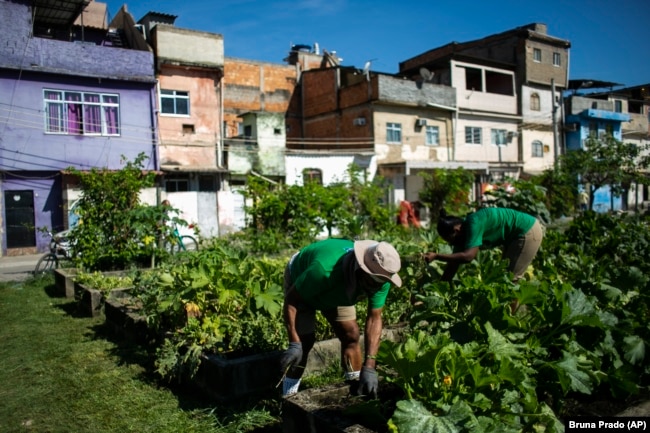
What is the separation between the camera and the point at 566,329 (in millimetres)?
3547

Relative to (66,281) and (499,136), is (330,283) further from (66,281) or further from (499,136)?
(499,136)

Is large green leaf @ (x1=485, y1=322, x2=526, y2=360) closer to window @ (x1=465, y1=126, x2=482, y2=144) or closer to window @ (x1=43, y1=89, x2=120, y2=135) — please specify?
window @ (x1=43, y1=89, x2=120, y2=135)

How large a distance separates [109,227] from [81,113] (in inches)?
550

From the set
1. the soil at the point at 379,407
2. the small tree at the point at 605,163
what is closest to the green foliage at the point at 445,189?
the small tree at the point at 605,163

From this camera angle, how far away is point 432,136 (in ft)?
106

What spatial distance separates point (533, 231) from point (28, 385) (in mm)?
5358

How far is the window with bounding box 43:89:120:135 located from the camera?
2077cm

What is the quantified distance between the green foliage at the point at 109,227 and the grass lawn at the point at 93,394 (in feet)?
8.42

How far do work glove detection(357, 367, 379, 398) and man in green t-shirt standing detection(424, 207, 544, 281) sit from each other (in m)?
2.07

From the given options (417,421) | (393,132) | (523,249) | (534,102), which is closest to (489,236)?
(523,249)

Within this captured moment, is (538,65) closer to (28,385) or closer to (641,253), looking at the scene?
(641,253)

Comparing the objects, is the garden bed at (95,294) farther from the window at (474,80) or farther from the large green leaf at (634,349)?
the window at (474,80)

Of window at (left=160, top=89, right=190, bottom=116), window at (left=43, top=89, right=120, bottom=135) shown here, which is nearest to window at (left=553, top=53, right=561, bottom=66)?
Answer: window at (left=160, top=89, right=190, bottom=116)

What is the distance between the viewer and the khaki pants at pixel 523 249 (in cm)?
568
